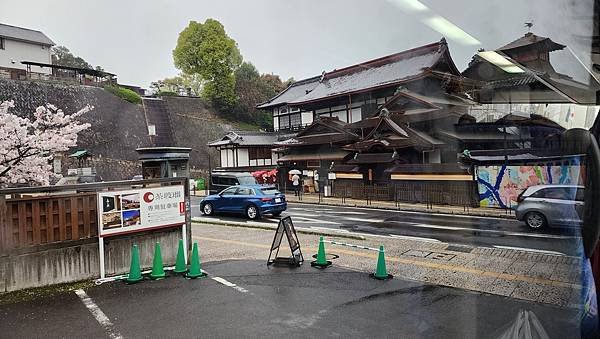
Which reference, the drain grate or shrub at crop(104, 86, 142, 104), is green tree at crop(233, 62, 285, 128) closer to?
shrub at crop(104, 86, 142, 104)

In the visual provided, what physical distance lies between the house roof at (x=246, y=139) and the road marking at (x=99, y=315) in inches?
70.2

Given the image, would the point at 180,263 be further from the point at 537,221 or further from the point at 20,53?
the point at 537,221

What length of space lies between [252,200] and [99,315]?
5.47 m

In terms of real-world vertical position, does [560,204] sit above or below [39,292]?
above

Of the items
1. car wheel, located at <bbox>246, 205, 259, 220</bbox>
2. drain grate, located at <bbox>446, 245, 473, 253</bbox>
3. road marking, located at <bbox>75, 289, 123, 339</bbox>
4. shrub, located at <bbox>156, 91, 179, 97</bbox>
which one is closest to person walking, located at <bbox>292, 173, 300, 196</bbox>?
car wheel, located at <bbox>246, 205, 259, 220</bbox>

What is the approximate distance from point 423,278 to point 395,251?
4.21 feet

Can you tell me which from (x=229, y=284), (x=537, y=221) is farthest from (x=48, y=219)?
(x=537, y=221)

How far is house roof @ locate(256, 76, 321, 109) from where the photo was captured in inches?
143

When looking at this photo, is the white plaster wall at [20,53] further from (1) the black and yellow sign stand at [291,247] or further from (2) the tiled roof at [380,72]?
(1) the black and yellow sign stand at [291,247]

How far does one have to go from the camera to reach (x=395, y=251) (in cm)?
478

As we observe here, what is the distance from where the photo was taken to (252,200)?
8172mm

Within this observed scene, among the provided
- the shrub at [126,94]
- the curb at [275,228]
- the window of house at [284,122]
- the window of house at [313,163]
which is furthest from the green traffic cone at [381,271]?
the window of house at [313,163]

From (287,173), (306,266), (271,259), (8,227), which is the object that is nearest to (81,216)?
(8,227)

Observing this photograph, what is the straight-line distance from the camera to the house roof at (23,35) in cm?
260
